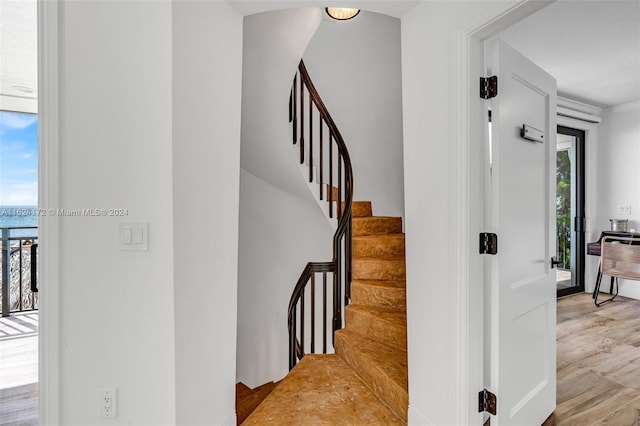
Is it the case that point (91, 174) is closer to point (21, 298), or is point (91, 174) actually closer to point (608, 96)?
point (21, 298)

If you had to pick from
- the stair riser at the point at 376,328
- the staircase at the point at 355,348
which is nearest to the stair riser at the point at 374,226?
the staircase at the point at 355,348

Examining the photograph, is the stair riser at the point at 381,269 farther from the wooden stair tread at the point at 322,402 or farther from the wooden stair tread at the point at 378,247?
the wooden stair tread at the point at 322,402

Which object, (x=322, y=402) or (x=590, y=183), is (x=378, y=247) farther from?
(x=590, y=183)

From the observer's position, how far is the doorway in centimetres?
457

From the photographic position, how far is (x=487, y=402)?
1.46m

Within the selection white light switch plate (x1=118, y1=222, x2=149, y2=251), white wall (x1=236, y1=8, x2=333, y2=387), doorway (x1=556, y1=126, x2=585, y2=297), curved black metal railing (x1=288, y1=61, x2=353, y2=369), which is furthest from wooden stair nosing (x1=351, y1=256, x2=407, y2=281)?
doorway (x1=556, y1=126, x2=585, y2=297)

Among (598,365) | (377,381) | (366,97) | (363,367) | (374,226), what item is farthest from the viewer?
(366,97)

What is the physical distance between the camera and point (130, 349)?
1.46 m

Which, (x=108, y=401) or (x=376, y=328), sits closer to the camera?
(x=108, y=401)

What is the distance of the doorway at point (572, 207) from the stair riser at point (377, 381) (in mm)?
3762

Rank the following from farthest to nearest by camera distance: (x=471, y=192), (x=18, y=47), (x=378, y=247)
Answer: (x=378, y=247) → (x=18, y=47) → (x=471, y=192)

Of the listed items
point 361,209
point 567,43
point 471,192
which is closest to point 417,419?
point 471,192

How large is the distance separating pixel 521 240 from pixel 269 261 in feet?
10.7

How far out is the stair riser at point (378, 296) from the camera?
8.48 ft
